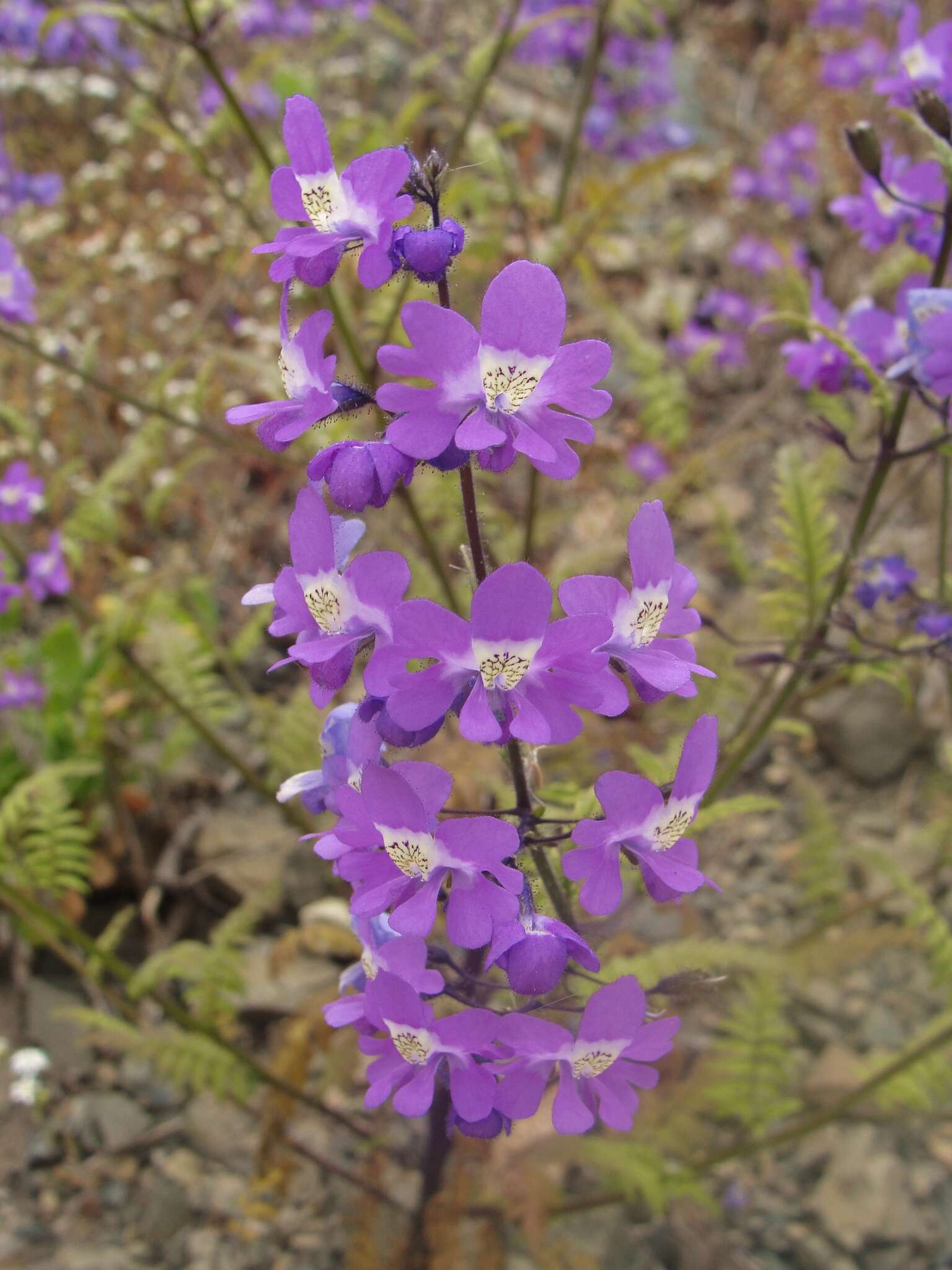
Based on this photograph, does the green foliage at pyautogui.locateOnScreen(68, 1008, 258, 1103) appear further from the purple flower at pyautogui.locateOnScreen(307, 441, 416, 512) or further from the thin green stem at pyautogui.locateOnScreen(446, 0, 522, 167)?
the thin green stem at pyautogui.locateOnScreen(446, 0, 522, 167)

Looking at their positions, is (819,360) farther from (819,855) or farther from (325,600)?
(819,855)

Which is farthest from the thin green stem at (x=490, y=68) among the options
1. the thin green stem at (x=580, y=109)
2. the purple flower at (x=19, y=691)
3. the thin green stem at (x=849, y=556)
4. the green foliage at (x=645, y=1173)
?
the green foliage at (x=645, y=1173)

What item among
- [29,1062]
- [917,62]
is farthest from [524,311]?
[29,1062]

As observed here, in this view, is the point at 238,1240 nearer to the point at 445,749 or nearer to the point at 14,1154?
the point at 14,1154

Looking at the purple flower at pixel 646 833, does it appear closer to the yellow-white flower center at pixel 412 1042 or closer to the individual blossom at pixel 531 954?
the individual blossom at pixel 531 954

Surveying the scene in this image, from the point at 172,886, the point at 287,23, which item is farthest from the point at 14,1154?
the point at 287,23

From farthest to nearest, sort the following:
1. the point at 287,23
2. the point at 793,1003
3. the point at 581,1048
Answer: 1. the point at 287,23
2. the point at 793,1003
3. the point at 581,1048
